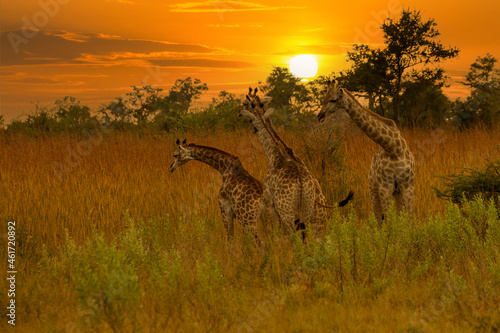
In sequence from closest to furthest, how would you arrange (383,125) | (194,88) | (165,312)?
(165,312) → (383,125) → (194,88)

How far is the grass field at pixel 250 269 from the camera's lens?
15.5ft

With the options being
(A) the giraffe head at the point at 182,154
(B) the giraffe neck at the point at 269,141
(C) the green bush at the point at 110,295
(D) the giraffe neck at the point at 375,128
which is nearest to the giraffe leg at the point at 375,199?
(D) the giraffe neck at the point at 375,128

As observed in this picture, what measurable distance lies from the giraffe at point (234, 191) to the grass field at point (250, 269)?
28 centimetres

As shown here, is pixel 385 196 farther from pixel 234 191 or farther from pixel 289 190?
pixel 234 191

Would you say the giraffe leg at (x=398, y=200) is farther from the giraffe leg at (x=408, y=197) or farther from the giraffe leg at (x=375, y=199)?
the giraffe leg at (x=375, y=199)

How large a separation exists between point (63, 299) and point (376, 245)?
138 inches

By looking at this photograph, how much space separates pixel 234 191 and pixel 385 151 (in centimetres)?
218

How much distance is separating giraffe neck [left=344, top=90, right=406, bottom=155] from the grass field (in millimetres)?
1082

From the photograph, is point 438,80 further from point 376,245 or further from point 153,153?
point 376,245

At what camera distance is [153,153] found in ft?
43.5

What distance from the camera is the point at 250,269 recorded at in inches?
243

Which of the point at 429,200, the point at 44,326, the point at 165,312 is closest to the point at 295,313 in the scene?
the point at 165,312

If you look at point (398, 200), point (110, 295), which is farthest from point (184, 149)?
point (110, 295)

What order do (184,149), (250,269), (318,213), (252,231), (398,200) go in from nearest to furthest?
(250,269)
(318,213)
(252,231)
(398,200)
(184,149)
